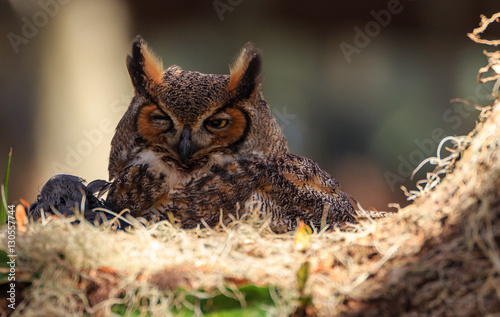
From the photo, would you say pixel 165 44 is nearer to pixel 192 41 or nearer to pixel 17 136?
pixel 192 41

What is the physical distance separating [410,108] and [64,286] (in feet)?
12.1

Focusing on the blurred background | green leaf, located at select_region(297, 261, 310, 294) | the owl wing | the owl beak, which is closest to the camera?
green leaf, located at select_region(297, 261, 310, 294)

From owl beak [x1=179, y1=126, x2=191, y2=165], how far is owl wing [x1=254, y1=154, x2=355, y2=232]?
0.28 m

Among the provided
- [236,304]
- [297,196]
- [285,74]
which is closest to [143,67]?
[297,196]

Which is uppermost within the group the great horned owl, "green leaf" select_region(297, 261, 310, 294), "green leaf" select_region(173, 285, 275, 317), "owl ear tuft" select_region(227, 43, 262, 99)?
"owl ear tuft" select_region(227, 43, 262, 99)

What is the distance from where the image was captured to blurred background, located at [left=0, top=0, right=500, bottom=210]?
394cm

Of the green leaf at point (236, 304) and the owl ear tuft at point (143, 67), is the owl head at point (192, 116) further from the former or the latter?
the green leaf at point (236, 304)

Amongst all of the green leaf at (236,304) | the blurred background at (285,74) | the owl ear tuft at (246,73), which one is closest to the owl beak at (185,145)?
the owl ear tuft at (246,73)

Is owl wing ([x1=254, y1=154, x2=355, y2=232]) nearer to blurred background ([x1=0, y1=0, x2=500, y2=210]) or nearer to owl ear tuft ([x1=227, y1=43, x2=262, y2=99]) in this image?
owl ear tuft ([x1=227, y1=43, x2=262, y2=99])

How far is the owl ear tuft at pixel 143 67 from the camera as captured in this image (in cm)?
167

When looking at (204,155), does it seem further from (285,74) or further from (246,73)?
(285,74)

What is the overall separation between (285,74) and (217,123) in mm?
2684

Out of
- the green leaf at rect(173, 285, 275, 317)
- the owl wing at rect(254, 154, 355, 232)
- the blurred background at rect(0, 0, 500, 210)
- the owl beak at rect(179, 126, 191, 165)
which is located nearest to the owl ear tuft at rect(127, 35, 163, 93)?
the owl beak at rect(179, 126, 191, 165)

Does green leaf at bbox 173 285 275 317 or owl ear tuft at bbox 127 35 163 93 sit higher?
owl ear tuft at bbox 127 35 163 93
